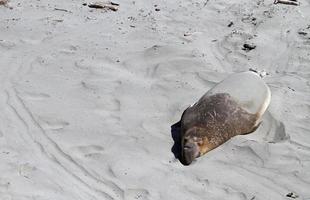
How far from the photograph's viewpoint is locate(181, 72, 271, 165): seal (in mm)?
4398

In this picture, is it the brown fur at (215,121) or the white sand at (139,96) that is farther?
the brown fur at (215,121)

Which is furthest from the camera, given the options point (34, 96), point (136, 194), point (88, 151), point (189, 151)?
point (34, 96)

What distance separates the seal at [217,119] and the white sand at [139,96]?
101mm

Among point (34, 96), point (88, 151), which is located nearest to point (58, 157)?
point (88, 151)

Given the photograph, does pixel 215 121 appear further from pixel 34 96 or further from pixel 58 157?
pixel 34 96

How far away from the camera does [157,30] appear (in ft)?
22.4

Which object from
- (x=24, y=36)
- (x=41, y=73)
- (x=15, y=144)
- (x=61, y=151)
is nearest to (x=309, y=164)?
(x=61, y=151)

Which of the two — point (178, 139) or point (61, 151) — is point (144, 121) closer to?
point (178, 139)

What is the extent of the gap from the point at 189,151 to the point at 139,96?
1.24 metres

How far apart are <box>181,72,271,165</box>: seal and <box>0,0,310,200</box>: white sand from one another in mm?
101

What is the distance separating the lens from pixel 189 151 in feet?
14.2

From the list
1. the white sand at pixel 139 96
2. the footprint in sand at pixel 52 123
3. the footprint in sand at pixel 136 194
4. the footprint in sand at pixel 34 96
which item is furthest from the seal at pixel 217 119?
the footprint in sand at pixel 34 96

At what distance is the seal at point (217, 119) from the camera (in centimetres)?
440

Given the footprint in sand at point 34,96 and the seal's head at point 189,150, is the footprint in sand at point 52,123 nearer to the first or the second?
the footprint in sand at point 34,96
